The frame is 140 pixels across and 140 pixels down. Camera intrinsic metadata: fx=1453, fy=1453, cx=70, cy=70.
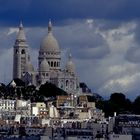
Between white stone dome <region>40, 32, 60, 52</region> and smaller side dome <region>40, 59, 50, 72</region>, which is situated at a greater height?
white stone dome <region>40, 32, 60, 52</region>

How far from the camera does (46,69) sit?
19212 centimetres

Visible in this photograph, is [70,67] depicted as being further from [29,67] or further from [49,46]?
[29,67]

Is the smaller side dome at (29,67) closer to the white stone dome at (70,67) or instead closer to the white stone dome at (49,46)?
the white stone dome at (49,46)

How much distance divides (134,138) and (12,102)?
70.1m

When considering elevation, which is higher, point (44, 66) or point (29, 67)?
point (29, 67)

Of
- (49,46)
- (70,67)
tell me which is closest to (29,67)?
(49,46)

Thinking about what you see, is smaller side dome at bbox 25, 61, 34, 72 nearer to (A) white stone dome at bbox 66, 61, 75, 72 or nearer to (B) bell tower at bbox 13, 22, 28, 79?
(B) bell tower at bbox 13, 22, 28, 79

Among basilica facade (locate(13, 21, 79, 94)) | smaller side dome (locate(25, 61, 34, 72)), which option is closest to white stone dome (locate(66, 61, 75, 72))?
basilica facade (locate(13, 21, 79, 94))

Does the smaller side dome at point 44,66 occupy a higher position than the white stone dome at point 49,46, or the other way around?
the white stone dome at point 49,46

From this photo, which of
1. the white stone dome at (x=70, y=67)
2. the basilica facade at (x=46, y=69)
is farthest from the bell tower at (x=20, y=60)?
the white stone dome at (x=70, y=67)

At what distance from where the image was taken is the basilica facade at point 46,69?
192 m

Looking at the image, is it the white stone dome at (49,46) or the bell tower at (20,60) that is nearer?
the bell tower at (20,60)

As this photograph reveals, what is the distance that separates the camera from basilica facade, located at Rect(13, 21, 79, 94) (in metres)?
192

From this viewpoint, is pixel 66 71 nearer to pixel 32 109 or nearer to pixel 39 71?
pixel 39 71
